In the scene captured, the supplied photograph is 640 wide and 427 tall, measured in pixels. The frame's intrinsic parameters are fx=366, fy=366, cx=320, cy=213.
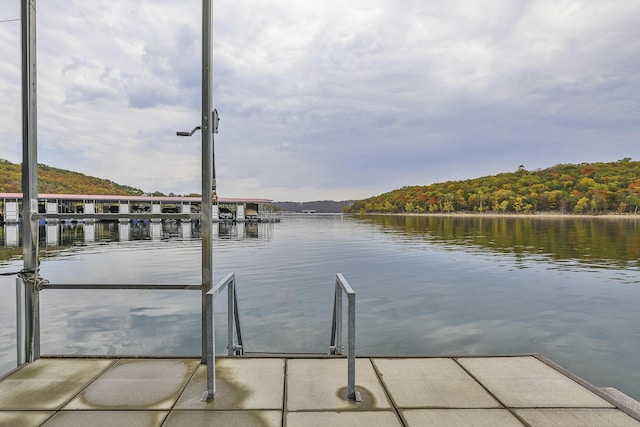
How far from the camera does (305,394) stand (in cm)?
306

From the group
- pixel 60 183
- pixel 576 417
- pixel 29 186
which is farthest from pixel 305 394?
pixel 60 183

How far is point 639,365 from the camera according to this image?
7734mm

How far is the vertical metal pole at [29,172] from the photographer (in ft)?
12.3

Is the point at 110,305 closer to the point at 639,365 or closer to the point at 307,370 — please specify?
the point at 307,370

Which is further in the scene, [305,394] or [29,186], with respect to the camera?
[29,186]

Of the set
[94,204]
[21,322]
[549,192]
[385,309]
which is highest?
[549,192]

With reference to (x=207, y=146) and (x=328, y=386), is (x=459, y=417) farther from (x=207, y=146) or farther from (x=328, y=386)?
(x=207, y=146)

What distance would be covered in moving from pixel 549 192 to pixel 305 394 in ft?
507

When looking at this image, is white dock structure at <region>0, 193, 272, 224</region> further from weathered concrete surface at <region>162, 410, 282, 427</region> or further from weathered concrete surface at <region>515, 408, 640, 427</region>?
weathered concrete surface at <region>515, 408, 640, 427</region>

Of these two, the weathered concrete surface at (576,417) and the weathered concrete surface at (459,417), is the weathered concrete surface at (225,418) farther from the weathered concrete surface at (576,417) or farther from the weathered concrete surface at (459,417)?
the weathered concrete surface at (576,417)

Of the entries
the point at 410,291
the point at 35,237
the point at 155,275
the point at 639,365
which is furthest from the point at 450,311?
the point at 155,275

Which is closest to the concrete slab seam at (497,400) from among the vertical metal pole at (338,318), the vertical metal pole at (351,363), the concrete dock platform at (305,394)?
the concrete dock platform at (305,394)

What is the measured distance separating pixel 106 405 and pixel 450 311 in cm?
1049

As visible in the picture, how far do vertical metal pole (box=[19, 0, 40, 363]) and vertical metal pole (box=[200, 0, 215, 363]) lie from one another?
1.78 m
